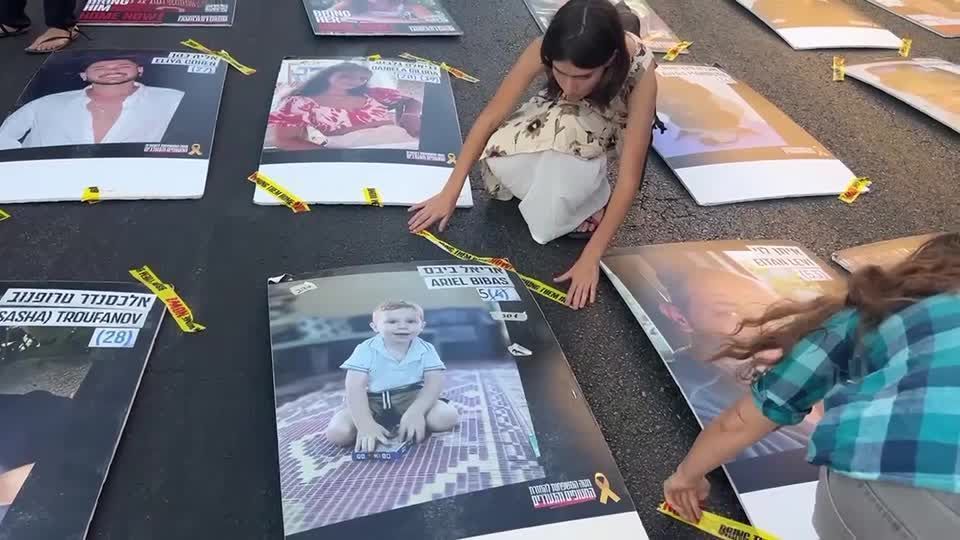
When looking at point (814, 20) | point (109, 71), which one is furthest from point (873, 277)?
point (814, 20)

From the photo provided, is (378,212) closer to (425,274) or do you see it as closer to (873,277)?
(425,274)

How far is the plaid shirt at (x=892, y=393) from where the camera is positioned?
428mm

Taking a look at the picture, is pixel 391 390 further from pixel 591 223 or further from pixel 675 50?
pixel 675 50

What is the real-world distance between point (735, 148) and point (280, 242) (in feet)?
2.83

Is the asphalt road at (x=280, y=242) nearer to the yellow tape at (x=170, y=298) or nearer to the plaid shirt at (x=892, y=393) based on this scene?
the yellow tape at (x=170, y=298)

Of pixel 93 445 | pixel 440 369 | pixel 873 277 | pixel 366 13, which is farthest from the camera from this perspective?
pixel 366 13

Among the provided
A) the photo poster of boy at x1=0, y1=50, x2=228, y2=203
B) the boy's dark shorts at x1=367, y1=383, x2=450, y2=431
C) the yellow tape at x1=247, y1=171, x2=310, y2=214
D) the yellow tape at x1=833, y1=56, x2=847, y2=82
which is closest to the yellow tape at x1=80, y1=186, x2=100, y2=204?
the photo poster of boy at x1=0, y1=50, x2=228, y2=203

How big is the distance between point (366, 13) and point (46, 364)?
113cm

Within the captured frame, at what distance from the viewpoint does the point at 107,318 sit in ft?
2.94

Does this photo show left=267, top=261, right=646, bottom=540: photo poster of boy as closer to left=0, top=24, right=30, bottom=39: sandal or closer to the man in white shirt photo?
the man in white shirt photo

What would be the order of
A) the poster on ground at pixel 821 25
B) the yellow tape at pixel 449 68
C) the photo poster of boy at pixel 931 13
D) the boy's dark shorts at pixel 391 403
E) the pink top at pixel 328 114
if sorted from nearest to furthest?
1. the boy's dark shorts at pixel 391 403
2. the pink top at pixel 328 114
3. the yellow tape at pixel 449 68
4. the poster on ground at pixel 821 25
5. the photo poster of boy at pixel 931 13

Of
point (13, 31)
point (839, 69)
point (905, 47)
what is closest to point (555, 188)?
point (839, 69)

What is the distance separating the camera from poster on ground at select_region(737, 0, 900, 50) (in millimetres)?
1829

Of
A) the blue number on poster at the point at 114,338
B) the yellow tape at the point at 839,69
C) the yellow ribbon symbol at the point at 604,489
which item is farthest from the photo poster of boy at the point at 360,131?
the yellow tape at the point at 839,69
